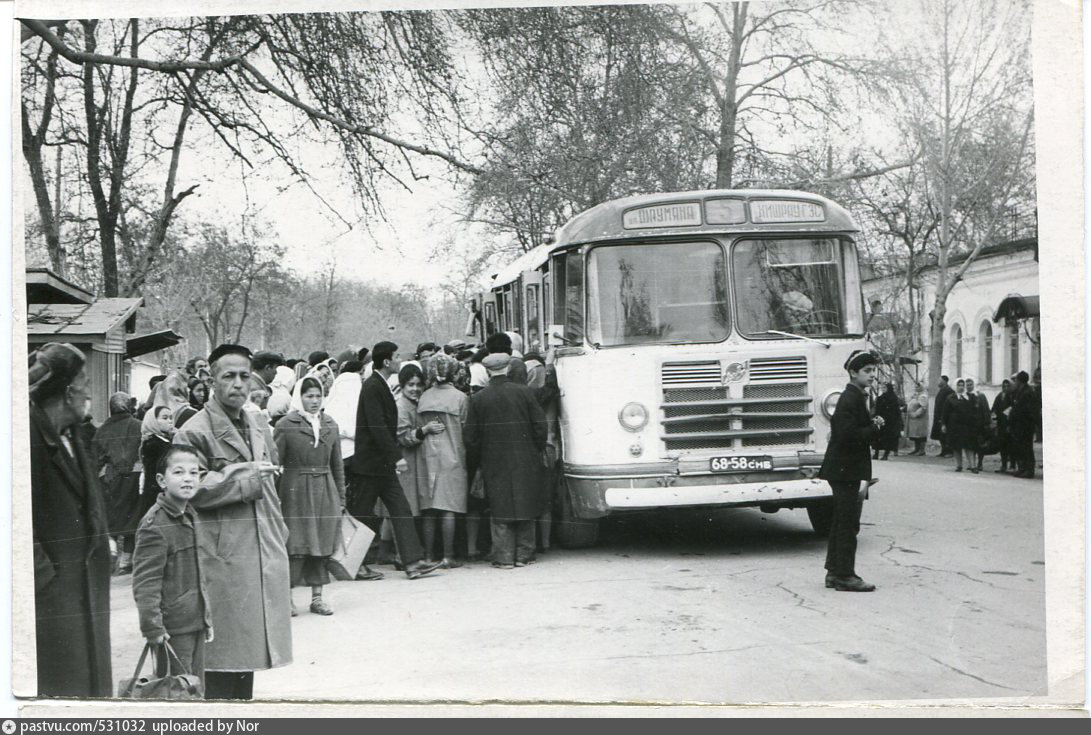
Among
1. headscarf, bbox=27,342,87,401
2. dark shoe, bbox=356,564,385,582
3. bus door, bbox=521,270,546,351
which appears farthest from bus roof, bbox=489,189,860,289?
headscarf, bbox=27,342,87,401

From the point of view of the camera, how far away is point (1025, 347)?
541cm

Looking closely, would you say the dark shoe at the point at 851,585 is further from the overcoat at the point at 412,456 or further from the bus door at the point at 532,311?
the bus door at the point at 532,311

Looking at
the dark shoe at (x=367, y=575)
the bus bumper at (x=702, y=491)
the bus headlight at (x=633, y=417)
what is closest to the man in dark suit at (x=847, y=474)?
the bus bumper at (x=702, y=491)

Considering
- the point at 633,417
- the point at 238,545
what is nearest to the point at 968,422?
the point at 633,417

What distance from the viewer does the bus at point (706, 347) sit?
683 centimetres

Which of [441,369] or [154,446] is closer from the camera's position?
[154,446]

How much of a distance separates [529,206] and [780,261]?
191cm

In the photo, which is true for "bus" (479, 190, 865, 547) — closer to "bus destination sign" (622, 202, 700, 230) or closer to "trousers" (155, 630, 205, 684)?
"bus destination sign" (622, 202, 700, 230)

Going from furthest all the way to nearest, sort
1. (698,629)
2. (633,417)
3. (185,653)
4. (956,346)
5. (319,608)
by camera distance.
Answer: (956,346)
(633,417)
(319,608)
(698,629)
(185,653)

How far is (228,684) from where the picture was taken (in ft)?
14.5

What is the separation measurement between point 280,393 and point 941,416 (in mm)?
6855

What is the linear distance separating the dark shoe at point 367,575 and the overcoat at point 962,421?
4.73m

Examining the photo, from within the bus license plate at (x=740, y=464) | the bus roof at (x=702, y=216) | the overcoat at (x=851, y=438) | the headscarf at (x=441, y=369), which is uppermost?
the bus roof at (x=702, y=216)

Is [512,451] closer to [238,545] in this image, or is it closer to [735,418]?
[735,418]
